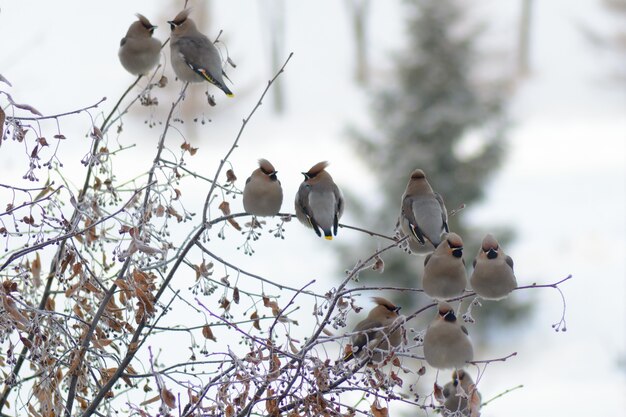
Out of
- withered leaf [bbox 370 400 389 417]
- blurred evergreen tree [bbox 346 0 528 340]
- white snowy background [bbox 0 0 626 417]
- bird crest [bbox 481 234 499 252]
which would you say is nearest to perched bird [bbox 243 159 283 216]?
bird crest [bbox 481 234 499 252]

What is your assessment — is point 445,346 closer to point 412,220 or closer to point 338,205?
point 412,220

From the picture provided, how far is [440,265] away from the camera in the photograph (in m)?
3.40

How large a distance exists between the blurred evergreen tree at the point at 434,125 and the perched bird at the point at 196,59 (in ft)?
33.5

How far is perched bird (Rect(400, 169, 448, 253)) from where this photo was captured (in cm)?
373

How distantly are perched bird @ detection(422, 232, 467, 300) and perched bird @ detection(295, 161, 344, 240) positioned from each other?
0.54 m

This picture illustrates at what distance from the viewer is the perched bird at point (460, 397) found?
2953mm

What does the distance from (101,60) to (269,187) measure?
92.6 feet

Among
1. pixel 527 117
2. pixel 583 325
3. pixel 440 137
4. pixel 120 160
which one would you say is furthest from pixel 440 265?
pixel 527 117

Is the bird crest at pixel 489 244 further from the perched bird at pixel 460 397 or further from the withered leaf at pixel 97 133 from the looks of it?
the withered leaf at pixel 97 133

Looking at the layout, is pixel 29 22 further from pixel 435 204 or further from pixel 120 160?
pixel 435 204

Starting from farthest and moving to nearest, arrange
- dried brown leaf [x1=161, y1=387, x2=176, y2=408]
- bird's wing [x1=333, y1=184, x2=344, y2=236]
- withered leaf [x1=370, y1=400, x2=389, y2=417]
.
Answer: bird's wing [x1=333, y1=184, x2=344, y2=236] < withered leaf [x1=370, y1=400, x2=389, y2=417] < dried brown leaf [x1=161, y1=387, x2=176, y2=408]

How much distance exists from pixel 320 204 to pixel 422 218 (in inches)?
15.7

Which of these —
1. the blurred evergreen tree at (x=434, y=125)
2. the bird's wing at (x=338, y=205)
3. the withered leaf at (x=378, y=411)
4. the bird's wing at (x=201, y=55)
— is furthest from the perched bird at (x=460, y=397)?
the blurred evergreen tree at (x=434, y=125)

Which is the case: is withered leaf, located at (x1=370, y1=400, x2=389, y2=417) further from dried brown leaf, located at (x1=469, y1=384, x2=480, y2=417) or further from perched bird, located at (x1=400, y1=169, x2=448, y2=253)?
perched bird, located at (x1=400, y1=169, x2=448, y2=253)
